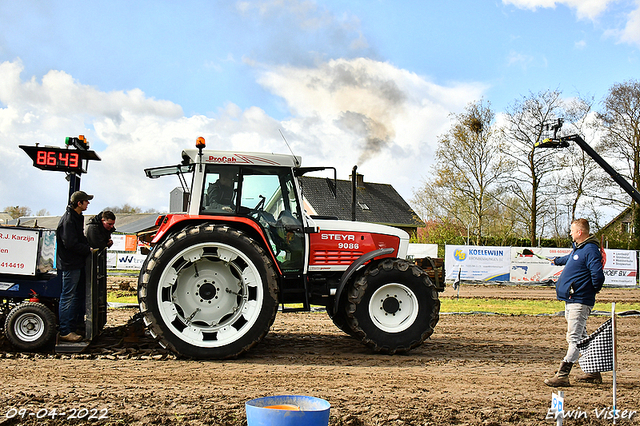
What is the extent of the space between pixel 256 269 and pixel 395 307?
73.0 inches

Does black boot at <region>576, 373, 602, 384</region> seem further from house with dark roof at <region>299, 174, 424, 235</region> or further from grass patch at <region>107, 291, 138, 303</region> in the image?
house with dark roof at <region>299, 174, 424, 235</region>

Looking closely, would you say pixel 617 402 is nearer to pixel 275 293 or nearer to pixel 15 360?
pixel 275 293

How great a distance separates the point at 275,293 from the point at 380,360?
151 centimetres

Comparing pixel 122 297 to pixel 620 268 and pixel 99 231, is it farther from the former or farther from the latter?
pixel 620 268

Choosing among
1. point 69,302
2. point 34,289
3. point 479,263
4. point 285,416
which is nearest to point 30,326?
point 34,289

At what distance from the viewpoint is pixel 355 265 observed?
655cm

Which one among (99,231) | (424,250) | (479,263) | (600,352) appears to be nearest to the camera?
(600,352)

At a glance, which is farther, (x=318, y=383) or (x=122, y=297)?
(x=122, y=297)

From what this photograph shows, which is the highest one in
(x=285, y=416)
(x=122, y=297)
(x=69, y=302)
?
(x=69, y=302)

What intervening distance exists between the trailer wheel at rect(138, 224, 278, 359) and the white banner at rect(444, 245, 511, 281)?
1700cm

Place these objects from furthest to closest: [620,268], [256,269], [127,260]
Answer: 1. [127,260]
2. [620,268]
3. [256,269]

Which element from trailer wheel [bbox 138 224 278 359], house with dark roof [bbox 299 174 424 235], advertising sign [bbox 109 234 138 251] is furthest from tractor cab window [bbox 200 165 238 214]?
house with dark roof [bbox 299 174 424 235]

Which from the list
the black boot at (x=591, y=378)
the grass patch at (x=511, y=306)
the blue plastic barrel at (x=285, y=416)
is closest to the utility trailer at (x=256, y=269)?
the black boot at (x=591, y=378)

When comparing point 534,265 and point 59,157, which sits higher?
point 59,157
